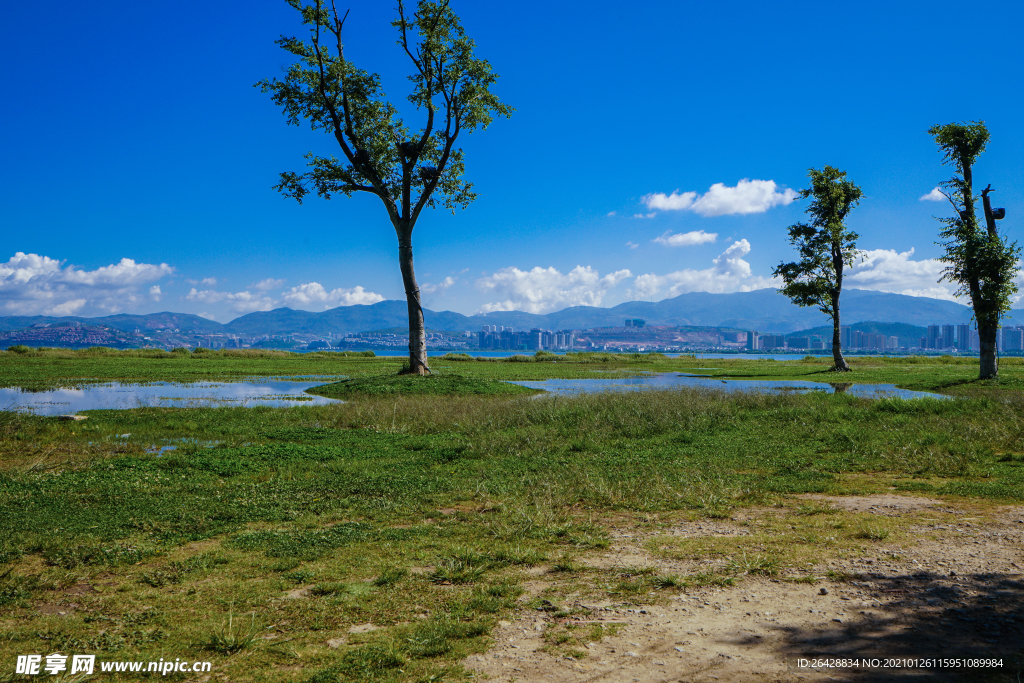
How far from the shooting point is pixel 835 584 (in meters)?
5.80

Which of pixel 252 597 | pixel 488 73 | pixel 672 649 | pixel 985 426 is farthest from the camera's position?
pixel 488 73

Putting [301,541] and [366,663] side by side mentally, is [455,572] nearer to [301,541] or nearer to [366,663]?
[366,663]

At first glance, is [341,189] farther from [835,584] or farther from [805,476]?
[835,584]

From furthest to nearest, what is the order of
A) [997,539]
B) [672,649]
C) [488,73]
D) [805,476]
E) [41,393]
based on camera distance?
[488,73] → [41,393] → [805,476] → [997,539] → [672,649]

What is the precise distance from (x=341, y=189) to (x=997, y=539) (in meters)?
32.5

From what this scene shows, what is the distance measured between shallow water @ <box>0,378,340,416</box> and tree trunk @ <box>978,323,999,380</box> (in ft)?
121

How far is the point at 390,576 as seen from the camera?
19.7ft

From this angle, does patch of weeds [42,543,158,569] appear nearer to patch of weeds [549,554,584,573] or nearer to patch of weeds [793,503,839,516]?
patch of weeds [549,554,584,573]

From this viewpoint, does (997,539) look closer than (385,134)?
Yes

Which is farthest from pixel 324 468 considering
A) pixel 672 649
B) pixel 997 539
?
pixel 997 539

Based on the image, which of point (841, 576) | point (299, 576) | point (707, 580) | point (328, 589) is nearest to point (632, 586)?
point (707, 580)

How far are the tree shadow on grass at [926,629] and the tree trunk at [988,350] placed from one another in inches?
1386

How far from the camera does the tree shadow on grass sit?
414cm

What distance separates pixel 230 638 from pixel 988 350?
41.5 m
